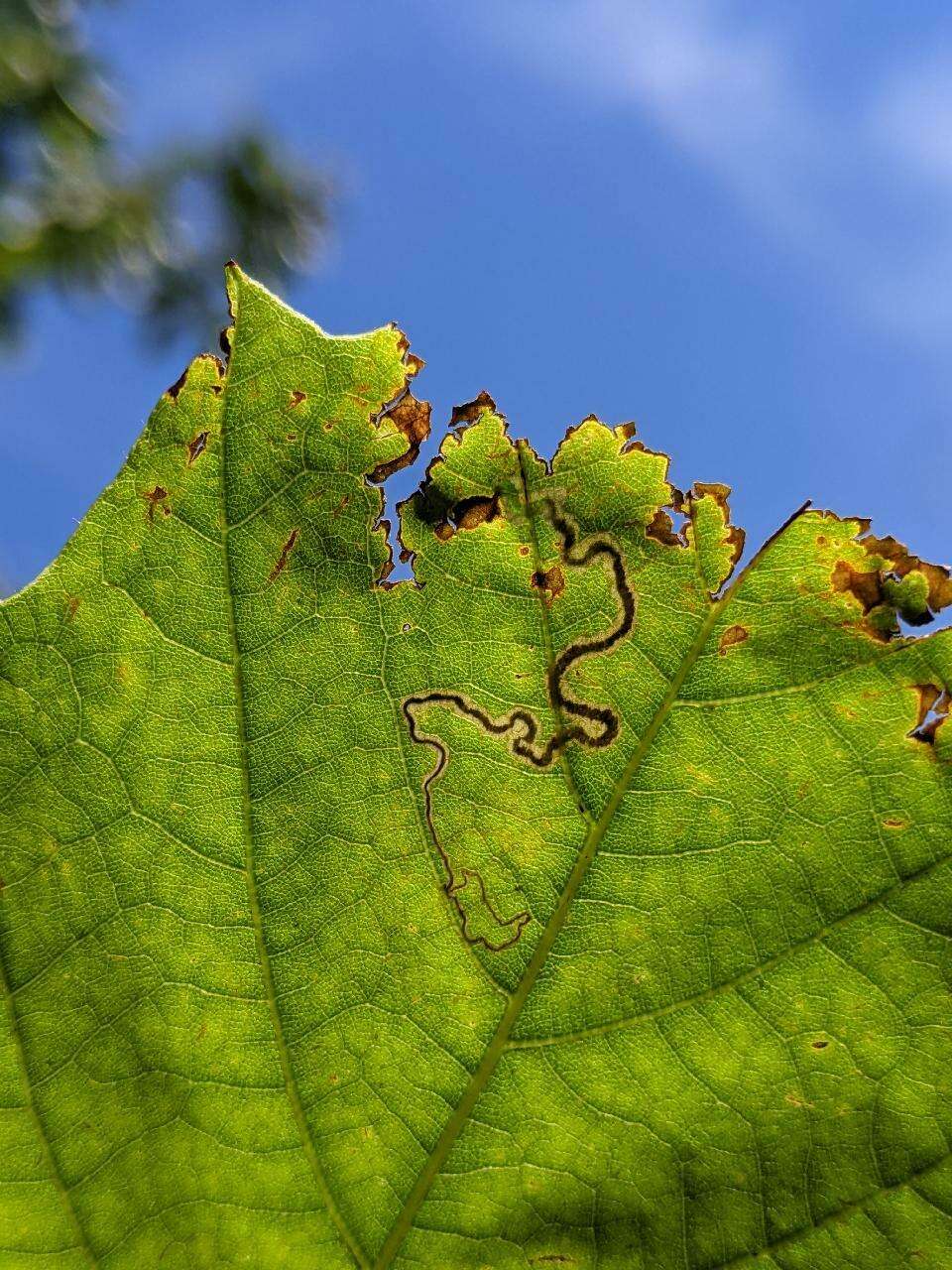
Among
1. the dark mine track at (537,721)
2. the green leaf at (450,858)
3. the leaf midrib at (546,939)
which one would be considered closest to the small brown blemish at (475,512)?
the green leaf at (450,858)

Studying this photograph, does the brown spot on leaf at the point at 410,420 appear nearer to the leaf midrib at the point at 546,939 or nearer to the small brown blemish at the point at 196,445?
the small brown blemish at the point at 196,445

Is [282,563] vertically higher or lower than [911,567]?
lower

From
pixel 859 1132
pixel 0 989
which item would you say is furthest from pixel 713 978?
pixel 0 989

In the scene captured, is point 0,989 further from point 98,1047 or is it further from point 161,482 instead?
point 161,482

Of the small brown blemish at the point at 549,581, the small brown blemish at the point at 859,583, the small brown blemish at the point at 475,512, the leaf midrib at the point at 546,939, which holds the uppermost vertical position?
the small brown blemish at the point at 859,583

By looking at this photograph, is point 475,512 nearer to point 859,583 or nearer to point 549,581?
point 549,581

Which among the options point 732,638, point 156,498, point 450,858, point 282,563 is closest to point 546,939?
point 450,858

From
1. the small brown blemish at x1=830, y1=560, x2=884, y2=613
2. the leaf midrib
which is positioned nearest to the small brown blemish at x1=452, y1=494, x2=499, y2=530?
the leaf midrib
